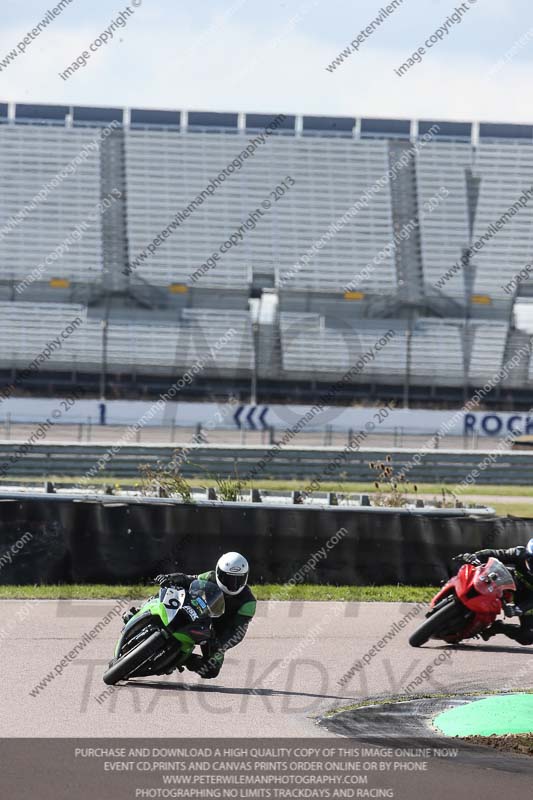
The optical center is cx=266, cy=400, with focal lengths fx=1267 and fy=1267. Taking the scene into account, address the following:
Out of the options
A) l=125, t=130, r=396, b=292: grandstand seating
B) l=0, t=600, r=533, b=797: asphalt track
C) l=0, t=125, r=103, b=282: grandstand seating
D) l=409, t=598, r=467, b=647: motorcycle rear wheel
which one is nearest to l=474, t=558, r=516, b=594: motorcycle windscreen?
A: l=409, t=598, r=467, b=647: motorcycle rear wheel

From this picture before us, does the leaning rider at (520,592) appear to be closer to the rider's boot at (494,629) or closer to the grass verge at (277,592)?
the rider's boot at (494,629)

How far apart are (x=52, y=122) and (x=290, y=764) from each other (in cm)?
5088

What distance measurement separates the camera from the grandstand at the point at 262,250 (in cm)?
4706

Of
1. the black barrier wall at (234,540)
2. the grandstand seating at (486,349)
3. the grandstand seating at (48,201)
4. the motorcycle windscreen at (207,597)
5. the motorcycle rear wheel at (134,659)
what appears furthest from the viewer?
the grandstand seating at (48,201)

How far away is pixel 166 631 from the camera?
8.77m

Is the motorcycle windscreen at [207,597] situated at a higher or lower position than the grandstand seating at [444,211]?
lower

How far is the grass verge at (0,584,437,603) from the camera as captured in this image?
13.5 m

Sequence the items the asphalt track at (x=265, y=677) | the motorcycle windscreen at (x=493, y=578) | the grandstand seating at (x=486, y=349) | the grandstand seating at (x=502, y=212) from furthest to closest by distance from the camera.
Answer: the grandstand seating at (x=502, y=212)
the grandstand seating at (x=486, y=349)
the motorcycle windscreen at (x=493, y=578)
the asphalt track at (x=265, y=677)

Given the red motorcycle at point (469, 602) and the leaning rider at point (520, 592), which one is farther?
the leaning rider at point (520, 592)

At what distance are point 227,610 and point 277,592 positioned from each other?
4.80 metres

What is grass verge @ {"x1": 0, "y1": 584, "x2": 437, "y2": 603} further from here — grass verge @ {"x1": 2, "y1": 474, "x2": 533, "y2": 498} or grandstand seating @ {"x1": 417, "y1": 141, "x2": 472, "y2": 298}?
grandstand seating @ {"x1": 417, "y1": 141, "x2": 472, "y2": 298}

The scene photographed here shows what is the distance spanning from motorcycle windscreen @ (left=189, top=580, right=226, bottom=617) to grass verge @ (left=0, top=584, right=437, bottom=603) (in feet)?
15.0

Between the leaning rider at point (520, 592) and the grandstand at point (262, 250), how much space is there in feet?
111

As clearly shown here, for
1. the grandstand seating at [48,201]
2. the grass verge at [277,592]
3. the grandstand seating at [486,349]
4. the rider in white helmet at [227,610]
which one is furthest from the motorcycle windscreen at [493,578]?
the grandstand seating at [48,201]
